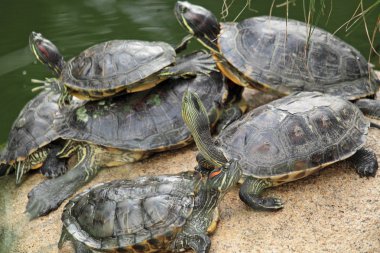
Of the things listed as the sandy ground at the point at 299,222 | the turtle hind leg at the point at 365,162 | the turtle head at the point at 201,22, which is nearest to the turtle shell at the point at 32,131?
the sandy ground at the point at 299,222

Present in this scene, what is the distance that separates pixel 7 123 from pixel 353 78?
4150 mm

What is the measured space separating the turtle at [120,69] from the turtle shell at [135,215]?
1252 mm

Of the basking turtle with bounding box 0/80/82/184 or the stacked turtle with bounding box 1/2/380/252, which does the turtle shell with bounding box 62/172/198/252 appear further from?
the basking turtle with bounding box 0/80/82/184

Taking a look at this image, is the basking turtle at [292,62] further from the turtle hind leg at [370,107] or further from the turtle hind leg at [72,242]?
the turtle hind leg at [72,242]

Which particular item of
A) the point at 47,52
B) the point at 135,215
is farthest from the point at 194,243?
the point at 47,52

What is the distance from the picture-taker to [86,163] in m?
4.88

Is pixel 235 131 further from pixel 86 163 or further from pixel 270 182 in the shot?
pixel 86 163

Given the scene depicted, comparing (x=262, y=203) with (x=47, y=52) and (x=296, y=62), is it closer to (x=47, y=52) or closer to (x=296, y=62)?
(x=296, y=62)

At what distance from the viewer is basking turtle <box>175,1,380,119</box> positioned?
195 inches

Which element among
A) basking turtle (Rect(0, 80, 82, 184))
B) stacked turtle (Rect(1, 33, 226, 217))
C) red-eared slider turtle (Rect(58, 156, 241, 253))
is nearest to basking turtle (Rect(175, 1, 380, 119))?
stacked turtle (Rect(1, 33, 226, 217))

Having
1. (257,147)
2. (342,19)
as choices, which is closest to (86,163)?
(257,147)

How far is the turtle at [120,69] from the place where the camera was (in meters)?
4.78

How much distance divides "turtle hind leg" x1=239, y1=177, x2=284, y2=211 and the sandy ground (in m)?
0.06

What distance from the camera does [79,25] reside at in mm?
8680
